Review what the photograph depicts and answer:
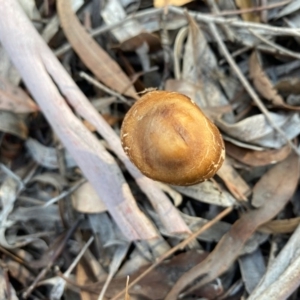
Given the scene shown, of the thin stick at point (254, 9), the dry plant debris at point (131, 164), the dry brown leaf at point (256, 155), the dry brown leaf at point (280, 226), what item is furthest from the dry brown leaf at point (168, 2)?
the dry brown leaf at point (280, 226)

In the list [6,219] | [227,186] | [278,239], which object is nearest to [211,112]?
[227,186]

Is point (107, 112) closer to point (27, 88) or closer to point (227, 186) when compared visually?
point (27, 88)

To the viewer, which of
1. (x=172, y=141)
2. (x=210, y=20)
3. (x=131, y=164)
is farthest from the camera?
(x=210, y=20)

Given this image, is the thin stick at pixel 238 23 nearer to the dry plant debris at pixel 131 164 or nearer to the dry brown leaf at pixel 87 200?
the dry plant debris at pixel 131 164

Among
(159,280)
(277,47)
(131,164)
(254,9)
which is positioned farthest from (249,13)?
(159,280)

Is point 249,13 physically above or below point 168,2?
below

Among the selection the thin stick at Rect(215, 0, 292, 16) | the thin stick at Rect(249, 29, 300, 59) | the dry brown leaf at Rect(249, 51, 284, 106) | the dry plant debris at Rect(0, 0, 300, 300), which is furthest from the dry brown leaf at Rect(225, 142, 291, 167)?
the thin stick at Rect(215, 0, 292, 16)

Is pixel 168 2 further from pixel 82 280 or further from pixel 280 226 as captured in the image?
pixel 82 280
